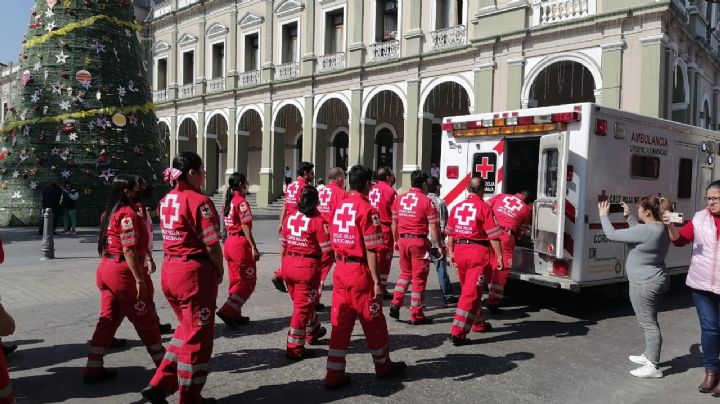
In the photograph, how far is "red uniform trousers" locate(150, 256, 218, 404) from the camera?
3.66m

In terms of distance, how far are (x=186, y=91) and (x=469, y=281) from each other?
92.3 feet

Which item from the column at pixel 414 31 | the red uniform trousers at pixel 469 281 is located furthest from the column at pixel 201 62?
the red uniform trousers at pixel 469 281

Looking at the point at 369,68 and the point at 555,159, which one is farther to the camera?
the point at 369,68

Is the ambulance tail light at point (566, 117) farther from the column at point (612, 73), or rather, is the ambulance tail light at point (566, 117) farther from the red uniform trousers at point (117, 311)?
the column at point (612, 73)

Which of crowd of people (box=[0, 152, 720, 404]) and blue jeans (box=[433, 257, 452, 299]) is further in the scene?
blue jeans (box=[433, 257, 452, 299])

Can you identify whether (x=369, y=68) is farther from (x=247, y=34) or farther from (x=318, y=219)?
(x=318, y=219)

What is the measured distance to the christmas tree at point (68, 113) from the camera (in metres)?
15.2

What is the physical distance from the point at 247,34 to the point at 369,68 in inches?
336

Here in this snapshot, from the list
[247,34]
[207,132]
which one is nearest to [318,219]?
[247,34]

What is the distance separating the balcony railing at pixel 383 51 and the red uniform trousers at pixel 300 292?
16.6m

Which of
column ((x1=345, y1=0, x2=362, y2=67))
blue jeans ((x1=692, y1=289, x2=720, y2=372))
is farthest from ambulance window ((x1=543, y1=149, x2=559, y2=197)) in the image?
column ((x1=345, y1=0, x2=362, y2=67))

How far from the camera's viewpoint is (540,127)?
6762 millimetres

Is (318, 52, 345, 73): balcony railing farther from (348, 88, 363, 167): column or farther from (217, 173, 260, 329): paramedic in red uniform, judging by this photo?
(217, 173, 260, 329): paramedic in red uniform

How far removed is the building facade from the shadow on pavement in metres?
11.6
